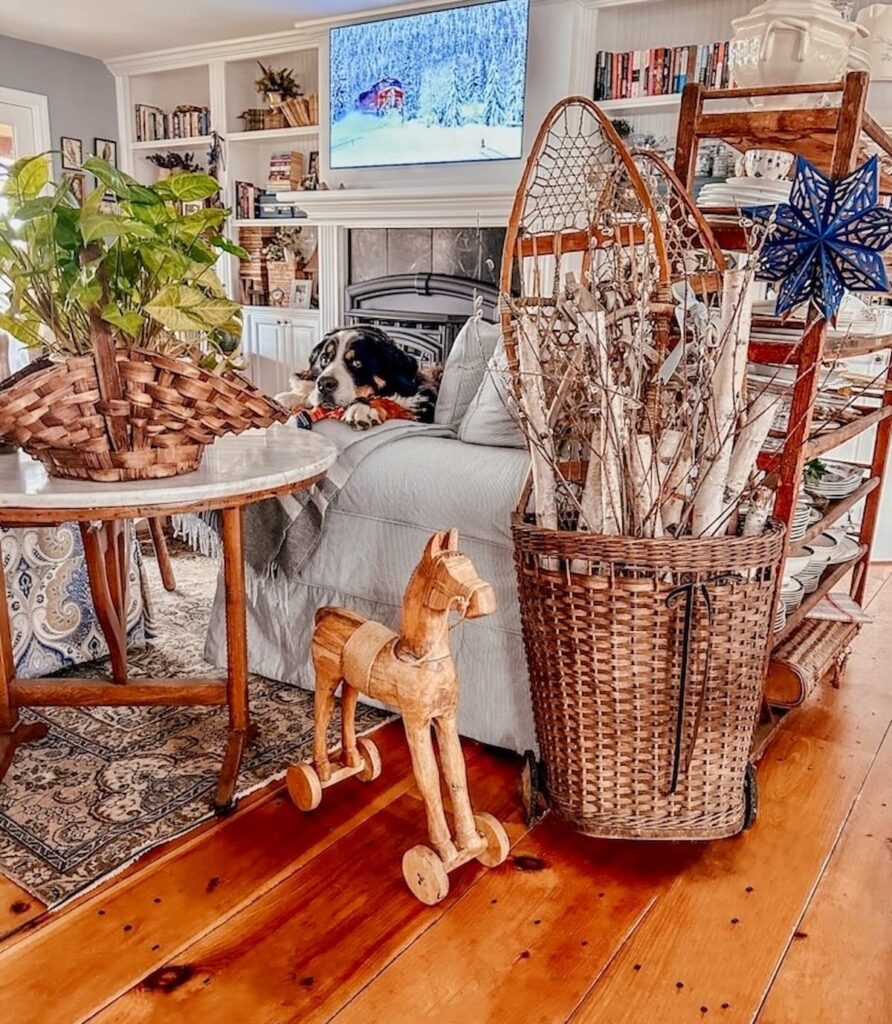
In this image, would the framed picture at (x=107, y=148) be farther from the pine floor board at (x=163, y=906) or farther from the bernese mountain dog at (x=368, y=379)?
the pine floor board at (x=163, y=906)

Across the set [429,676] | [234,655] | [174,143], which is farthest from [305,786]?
[174,143]

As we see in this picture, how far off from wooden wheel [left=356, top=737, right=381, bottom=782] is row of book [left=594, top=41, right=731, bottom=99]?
10.6ft

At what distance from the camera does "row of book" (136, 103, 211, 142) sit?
226 inches

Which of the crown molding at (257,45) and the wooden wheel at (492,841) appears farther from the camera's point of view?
the crown molding at (257,45)

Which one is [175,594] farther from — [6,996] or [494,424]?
[6,996]

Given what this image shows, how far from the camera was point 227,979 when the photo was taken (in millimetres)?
1359

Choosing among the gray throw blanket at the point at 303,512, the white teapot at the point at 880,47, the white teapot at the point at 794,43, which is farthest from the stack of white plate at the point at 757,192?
the gray throw blanket at the point at 303,512

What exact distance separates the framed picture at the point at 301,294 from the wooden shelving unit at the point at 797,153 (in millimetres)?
3803

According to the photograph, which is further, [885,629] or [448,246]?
[448,246]

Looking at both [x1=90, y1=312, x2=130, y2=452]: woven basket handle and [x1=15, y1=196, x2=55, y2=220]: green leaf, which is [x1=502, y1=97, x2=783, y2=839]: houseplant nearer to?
[x1=90, y1=312, x2=130, y2=452]: woven basket handle

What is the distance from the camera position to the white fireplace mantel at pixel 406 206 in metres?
4.49

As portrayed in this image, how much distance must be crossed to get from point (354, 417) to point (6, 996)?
1.43 metres

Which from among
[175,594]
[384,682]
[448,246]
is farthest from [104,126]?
[384,682]

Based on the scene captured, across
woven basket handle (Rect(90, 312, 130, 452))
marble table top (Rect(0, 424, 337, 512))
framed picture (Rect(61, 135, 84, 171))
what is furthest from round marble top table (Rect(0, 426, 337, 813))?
framed picture (Rect(61, 135, 84, 171))
